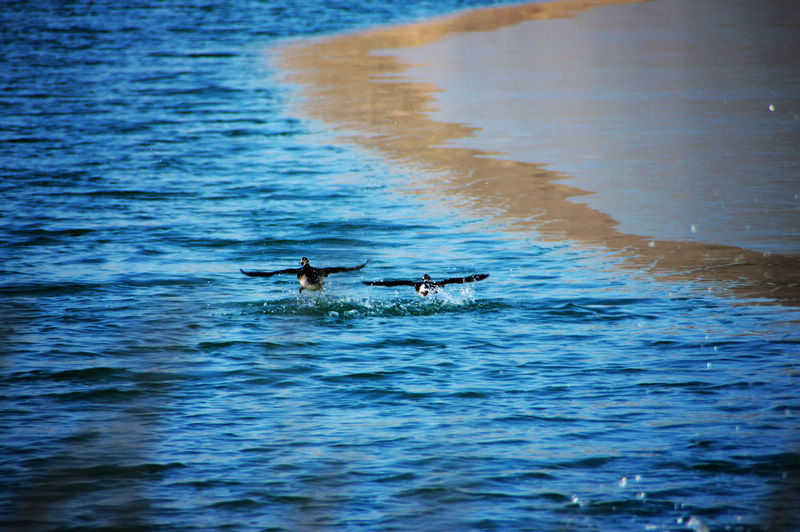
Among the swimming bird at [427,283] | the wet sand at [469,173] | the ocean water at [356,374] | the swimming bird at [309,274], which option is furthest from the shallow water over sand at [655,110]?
the swimming bird at [309,274]

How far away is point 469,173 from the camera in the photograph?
21.7 metres

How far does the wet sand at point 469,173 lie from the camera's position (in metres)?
15.4

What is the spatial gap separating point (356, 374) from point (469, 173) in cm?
1032

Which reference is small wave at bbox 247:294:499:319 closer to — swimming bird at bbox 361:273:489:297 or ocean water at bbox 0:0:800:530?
ocean water at bbox 0:0:800:530

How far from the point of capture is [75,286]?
15.5 m

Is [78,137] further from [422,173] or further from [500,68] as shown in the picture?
[500,68]

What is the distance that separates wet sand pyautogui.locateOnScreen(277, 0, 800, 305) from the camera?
15359 mm

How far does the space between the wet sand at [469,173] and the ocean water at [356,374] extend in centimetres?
57

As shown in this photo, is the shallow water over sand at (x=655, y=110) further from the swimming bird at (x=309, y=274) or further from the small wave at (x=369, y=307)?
the swimming bird at (x=309, y=274)

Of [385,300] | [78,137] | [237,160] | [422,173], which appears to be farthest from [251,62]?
[385,300]

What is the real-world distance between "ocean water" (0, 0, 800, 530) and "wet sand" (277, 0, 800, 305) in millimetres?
566

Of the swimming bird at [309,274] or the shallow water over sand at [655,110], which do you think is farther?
the shallow water over sand at [655,110]

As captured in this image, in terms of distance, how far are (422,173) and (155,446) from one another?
42.1 ft

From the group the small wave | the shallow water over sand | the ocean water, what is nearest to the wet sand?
the shallow water over sand
